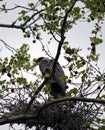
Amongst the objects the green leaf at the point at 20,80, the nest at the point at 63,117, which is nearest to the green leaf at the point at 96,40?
the green leaf at the point at 20,80

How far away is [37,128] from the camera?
675 centimetres

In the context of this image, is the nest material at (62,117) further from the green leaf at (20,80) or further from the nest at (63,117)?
the green leaf at (20,80)

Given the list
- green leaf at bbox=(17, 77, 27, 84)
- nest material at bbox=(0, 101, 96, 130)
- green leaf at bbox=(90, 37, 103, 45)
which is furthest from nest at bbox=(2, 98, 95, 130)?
green leaf at bbox=(90, 37, 103, 45)

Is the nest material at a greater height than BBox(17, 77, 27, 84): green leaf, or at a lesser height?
lesser

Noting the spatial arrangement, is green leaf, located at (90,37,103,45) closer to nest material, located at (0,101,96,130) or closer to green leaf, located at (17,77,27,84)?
green leaf, located at (17,77,27,84)

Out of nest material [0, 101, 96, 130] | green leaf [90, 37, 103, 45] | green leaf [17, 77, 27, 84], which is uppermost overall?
green leaf [90, 37, 103, 45]

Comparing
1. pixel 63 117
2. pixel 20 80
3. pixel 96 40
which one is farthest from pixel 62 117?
pixel 96 40

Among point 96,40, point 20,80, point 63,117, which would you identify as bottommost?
point 63,117

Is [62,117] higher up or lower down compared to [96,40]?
lower down

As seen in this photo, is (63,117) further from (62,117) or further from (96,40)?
(96,40)

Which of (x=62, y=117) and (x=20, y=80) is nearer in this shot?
(x=20, y=80)

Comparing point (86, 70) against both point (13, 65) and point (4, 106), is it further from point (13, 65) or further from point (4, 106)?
point (4, 106)

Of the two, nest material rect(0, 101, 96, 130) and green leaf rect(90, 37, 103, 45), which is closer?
green leaf rect(90, 37, 103, 45)

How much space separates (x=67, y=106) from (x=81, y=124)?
389 mm
